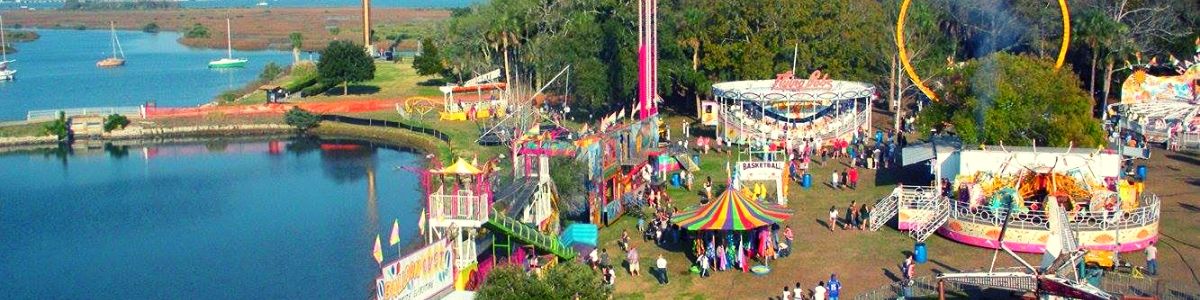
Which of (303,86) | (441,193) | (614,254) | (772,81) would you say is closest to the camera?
(441,193)

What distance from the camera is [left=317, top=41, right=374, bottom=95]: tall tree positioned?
9481 centimetres

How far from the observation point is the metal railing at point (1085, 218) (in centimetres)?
4234

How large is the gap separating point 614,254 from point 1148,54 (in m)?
41.7

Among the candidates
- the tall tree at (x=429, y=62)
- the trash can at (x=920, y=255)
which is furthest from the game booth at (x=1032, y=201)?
the tall tree at (x=429, y=62)

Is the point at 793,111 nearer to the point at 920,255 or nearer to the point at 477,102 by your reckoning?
the point at 477,102

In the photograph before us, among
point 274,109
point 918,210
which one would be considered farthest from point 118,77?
point 918,210

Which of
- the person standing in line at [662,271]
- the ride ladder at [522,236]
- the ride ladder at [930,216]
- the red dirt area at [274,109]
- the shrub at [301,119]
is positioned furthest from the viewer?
the red dirt area at [274,109]

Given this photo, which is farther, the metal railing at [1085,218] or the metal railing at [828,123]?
the metal railing at [828,123]

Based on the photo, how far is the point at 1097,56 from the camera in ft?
237

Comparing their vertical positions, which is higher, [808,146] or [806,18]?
[806,18]

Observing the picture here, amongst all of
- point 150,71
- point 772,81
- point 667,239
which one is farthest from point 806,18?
point 150,71

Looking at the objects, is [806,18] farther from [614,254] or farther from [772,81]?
[614,254]

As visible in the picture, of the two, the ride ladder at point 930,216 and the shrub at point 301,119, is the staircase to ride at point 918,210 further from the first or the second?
the shrub at point 301,119

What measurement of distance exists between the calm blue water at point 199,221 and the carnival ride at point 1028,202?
1707 cm
